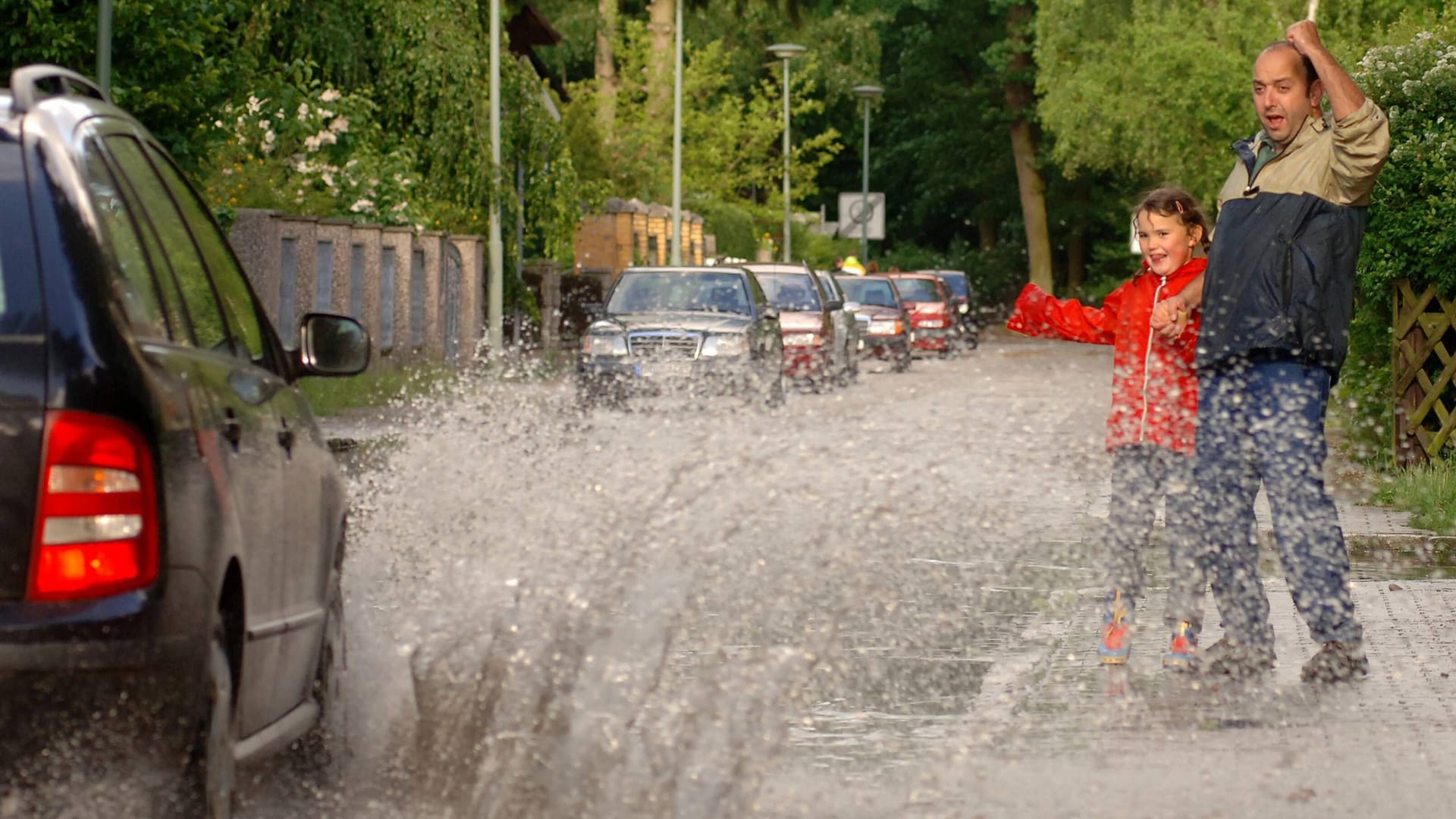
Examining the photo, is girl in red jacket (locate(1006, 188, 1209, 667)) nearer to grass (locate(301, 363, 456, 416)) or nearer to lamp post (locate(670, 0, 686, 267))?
grass (locate(301, 363, 456, 416))

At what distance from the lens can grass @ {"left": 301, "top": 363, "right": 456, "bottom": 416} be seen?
822 inches

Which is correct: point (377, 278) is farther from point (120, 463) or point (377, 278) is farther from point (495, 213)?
point (120, 463)

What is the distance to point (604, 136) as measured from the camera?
50.3 m

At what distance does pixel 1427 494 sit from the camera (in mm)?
11242

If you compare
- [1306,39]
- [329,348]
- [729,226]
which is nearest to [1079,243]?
[729,226]

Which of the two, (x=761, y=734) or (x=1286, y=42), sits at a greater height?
(x=1286, y=42)

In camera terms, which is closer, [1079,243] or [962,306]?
[962,306]

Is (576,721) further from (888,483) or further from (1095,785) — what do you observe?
(888,483)

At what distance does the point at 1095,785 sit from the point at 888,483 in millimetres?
9026

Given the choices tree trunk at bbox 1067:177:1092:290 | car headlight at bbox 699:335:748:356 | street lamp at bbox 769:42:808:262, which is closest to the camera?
car headlight at bbox 699:335:748:356

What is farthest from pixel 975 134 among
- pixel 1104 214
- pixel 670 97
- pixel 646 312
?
pixel 646 312

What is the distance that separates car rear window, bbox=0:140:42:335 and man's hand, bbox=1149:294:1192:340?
386 cm

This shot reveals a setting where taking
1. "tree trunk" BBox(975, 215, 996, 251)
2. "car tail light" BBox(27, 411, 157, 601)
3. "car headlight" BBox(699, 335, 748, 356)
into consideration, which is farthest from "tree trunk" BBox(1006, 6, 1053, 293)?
"car tail light" BBox(27, 411, 157, 601)

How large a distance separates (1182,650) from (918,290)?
37788 mm
